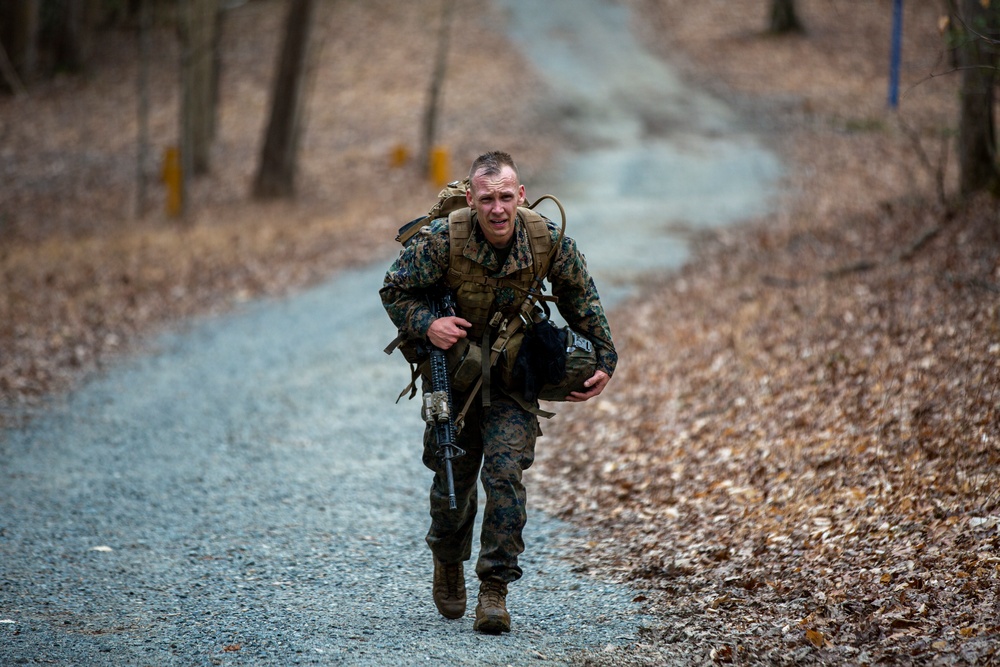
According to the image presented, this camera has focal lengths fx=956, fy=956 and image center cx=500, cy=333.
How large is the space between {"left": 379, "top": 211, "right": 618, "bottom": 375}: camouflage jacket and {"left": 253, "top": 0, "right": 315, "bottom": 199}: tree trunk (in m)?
16.0

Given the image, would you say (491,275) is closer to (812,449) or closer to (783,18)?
(812,449)

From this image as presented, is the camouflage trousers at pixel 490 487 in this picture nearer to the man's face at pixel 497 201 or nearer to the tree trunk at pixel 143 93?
the man's face at pixel 497 201

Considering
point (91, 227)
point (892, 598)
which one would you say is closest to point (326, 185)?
point (91, 227)

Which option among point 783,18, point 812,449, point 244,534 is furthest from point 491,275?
point 783,18

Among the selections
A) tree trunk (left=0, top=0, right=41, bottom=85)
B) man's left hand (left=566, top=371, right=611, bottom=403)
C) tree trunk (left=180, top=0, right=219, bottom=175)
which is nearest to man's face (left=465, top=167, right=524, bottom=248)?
man's left hand (left=566, top=371, right=611, bottom=403)

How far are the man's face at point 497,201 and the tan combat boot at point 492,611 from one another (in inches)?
65.9

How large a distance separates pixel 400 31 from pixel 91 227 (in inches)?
725

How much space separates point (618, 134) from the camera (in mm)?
24312

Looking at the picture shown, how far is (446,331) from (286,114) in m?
Result: 16.5

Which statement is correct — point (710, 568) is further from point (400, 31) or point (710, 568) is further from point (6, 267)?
point (400, 31)

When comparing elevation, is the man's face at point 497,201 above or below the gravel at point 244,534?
above

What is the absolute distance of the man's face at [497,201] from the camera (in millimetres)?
4324

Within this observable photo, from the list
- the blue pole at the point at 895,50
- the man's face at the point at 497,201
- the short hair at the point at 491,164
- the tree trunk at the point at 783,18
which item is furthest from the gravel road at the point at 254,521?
the tree trunk at the point at 783,18

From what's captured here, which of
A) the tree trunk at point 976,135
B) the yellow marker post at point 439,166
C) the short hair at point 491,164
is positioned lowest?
the short hair at point 491,164
